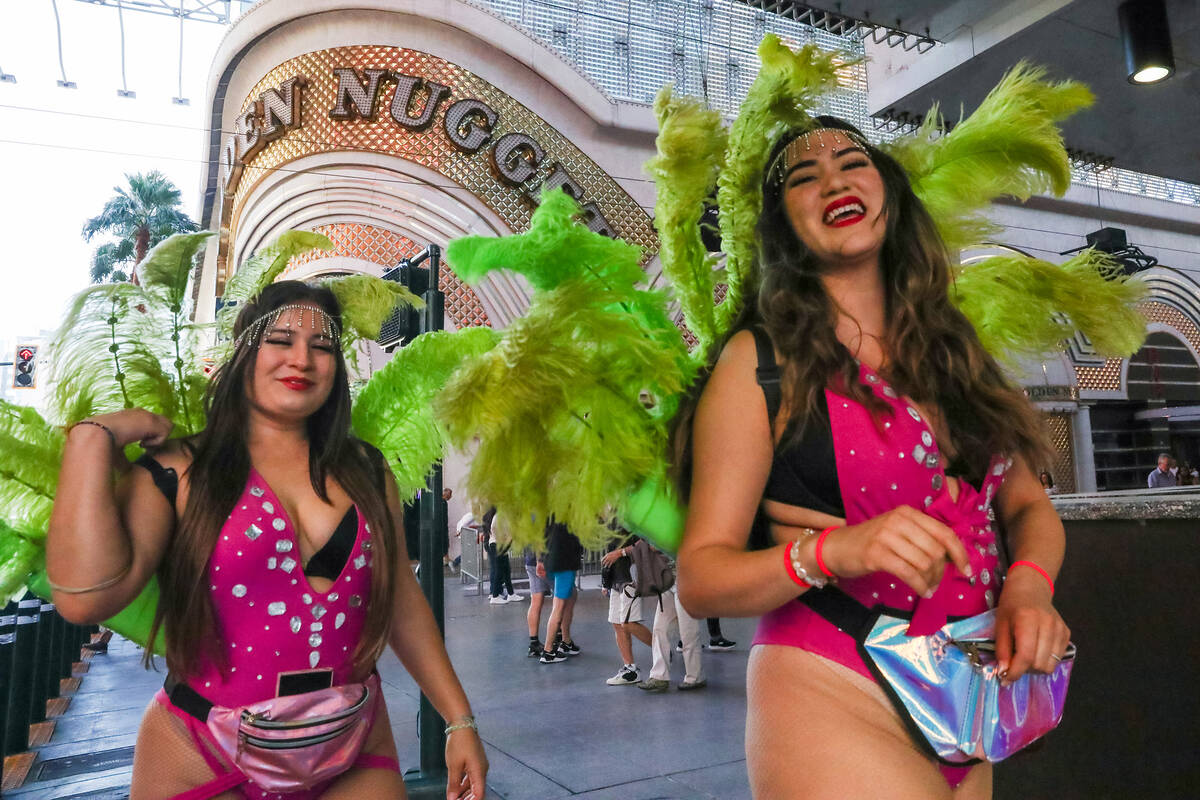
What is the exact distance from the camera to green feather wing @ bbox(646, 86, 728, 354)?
5.00 ft

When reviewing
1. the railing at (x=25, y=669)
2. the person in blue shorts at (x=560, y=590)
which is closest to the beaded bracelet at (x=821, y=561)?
the railing at (x=25, y=669)

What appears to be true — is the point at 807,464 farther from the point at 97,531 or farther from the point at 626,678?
the point at 626,678

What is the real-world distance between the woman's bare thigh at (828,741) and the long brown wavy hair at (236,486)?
2.80ft

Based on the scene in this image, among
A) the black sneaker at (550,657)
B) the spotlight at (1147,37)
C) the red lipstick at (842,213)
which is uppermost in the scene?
the spotlight at (1147,37)

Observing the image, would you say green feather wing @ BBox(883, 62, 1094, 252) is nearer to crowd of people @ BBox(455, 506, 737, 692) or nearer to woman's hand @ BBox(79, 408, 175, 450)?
woman's hand @ BBox(79, 408, 175, 450)

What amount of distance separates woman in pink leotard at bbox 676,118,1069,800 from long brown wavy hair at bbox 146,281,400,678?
732mm

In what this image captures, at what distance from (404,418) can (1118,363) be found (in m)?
21.1

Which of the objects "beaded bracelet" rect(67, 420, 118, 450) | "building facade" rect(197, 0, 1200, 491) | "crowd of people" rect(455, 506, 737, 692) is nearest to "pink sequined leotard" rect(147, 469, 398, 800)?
"beaded bracelet" rect(67, 420, 118, 450)

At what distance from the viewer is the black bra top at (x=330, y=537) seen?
62.7 inches

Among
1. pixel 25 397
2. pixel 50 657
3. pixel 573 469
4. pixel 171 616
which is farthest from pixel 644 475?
pixel 50 657

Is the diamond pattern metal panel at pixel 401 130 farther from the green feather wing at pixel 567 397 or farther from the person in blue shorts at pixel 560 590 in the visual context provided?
the green feather wing at pixel 567 397

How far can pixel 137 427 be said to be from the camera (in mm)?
1538

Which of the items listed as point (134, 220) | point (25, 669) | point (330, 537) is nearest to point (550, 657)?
point (25, 669)

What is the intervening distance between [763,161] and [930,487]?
0.71 metres
